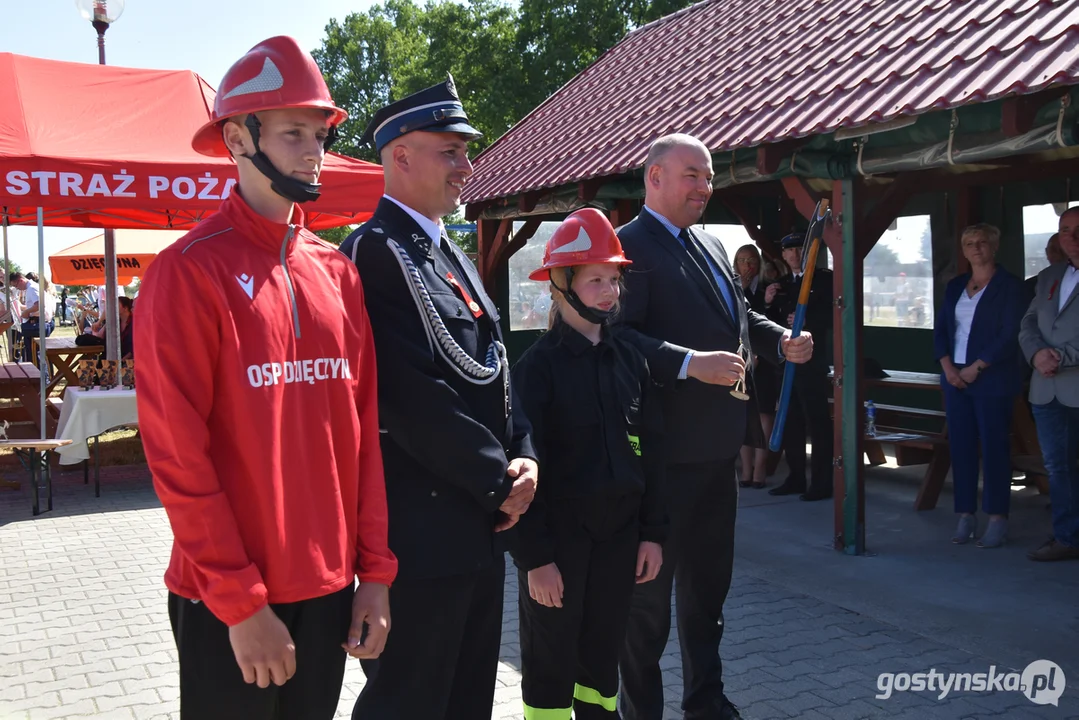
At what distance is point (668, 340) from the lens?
3561mm

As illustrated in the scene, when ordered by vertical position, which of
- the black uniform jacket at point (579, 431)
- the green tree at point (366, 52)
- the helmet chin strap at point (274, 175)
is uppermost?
the green tree at point (366, 52)

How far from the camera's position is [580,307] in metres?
3.06

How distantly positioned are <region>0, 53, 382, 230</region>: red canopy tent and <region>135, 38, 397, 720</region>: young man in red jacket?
6.62 m

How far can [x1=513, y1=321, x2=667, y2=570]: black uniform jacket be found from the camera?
2939mm

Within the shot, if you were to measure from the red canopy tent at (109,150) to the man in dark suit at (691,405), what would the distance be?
583cm

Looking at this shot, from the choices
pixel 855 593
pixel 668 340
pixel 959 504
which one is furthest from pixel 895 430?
pixel 668 340

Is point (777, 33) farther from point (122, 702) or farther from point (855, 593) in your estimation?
point (122, 702)

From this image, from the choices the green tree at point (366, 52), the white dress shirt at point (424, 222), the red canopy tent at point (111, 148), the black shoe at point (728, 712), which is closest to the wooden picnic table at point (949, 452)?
the black shoe at point (728, 712)

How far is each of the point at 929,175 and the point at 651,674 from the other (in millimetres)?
4650

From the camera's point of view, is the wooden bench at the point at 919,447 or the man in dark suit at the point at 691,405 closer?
the man in dark suit at the point at 691,405

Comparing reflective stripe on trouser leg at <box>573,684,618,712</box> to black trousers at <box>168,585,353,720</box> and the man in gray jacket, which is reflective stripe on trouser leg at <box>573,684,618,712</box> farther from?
the man in gray jacket

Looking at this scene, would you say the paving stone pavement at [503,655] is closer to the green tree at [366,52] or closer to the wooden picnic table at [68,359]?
the wooden picnic table at [68,359]

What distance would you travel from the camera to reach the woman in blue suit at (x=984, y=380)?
20.5 ft

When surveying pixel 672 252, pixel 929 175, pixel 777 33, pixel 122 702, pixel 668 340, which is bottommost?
pixel 122 702
